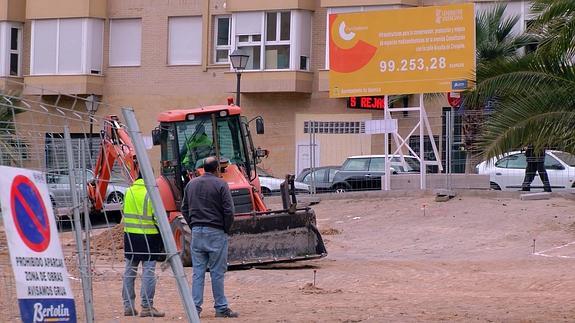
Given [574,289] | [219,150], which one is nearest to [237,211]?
[219,150]

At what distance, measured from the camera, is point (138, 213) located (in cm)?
1209

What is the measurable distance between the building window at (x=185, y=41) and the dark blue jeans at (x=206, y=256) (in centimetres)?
2981

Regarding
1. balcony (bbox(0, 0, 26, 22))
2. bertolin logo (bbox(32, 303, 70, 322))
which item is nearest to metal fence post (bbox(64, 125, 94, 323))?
bertolin logo (bbox(32, 303, 70, 322))

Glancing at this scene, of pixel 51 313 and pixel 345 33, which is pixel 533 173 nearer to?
pixel 345 33

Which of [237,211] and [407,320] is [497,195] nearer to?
[237,211]

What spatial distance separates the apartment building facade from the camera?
39.9 meters

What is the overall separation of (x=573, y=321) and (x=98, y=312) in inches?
214

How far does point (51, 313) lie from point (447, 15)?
22241 mm

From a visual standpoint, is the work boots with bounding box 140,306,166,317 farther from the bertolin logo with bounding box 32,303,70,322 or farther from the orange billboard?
the orange billboard

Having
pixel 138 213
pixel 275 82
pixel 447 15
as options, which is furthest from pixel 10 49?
pixel 138 213

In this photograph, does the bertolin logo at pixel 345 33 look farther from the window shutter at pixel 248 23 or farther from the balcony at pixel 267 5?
the window shutter at pixel 248 23

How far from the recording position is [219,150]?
2009 centimetres

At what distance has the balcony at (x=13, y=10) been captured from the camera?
4397cm

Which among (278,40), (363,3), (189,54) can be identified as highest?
(363,3)
